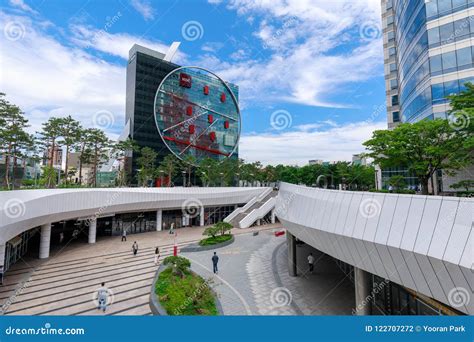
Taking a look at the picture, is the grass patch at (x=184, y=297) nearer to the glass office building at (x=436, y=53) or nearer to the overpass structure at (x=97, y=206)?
the overpass structure at (x=97, y=206)

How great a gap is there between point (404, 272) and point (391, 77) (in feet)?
138

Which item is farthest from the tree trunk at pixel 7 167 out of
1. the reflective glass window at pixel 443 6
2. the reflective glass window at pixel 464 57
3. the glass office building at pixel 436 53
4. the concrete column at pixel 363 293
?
the reflective glass window at pixel 443 6

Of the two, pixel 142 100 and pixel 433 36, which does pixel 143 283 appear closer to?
pixel 433 36

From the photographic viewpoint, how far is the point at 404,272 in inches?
242

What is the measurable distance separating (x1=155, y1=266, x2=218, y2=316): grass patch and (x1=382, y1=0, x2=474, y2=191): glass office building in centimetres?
2218

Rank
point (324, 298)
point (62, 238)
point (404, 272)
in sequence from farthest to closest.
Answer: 1. point (62, 238)
2. point (324, 298)
3. point (404, 272)

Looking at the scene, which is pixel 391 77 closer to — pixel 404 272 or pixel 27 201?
pixel 404 272

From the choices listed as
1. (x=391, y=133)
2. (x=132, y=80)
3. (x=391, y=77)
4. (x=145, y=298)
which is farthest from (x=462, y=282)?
(x=132, y=80)

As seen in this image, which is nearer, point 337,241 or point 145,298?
point 337,241

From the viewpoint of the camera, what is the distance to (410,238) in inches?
228

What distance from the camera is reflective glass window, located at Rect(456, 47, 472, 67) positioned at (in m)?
21.3

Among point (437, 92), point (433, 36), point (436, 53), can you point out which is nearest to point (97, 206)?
point (437, 92)

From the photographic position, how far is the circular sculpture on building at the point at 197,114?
6712 cm

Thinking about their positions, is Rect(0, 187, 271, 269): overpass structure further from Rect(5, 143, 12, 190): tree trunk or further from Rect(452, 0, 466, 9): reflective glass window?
Rect(452, 0, 466, 9): reflective glass window
